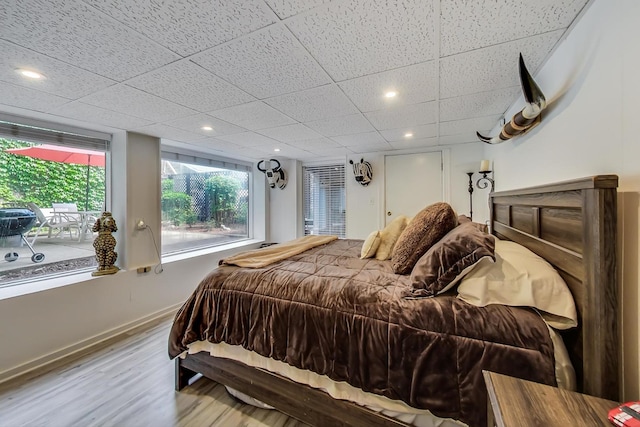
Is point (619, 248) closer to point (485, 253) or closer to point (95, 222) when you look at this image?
point (485, 253)

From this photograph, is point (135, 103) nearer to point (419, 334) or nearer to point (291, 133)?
point (291, 133)

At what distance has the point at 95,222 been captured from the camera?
2.68 m

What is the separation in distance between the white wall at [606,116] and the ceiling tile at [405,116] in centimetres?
86

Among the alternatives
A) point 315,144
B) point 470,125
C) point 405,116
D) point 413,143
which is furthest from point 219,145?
point 470,125

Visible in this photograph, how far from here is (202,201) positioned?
13.5ft

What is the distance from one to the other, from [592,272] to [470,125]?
7.54 ft

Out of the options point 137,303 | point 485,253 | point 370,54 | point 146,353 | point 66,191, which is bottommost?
point 146,353

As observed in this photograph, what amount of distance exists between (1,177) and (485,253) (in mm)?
3708

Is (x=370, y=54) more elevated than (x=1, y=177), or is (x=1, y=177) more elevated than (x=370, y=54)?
(x=370, y=54)

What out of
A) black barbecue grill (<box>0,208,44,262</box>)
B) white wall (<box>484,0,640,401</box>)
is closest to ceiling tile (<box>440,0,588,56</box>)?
white wall (<box>484,0,640,401</box>)

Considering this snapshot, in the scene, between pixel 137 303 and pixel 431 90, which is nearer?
pixel 431 90

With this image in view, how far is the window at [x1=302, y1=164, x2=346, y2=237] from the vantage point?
4648 mm

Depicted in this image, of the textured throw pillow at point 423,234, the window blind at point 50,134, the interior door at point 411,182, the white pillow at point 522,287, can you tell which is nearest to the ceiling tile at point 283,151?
the interior door at point 411,182

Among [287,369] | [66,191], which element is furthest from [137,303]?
A: [287,369]
